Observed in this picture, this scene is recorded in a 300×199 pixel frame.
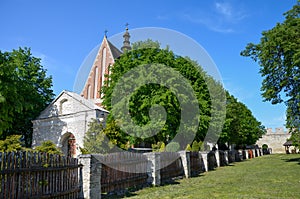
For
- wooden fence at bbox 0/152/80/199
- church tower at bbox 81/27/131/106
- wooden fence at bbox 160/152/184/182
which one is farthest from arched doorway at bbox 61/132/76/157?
wooden fence at bbox 0/152/80/199

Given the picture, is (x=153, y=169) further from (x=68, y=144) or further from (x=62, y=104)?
(x=62, y=104)

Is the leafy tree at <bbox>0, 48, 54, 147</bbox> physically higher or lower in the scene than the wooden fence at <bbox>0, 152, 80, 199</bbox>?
higher

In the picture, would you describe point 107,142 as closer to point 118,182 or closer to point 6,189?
point 118,182

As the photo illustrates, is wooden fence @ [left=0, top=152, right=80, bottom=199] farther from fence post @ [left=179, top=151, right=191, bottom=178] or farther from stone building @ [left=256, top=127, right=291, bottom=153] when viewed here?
stone building @ [left=256, top=127, right=291, bottom=153]

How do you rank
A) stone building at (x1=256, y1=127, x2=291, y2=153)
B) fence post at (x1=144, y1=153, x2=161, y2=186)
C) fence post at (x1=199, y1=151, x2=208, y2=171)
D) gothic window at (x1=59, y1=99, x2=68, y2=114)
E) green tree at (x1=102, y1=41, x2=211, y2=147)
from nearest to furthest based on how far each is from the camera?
Answer: fence post at (x1=144, y1=153, x2=161, y2=186) < green tree at (x1=102, y1=41, x2=211, y2=147) < fence post at (x1=199, y1=151, x2=208, y2=171) < gothic window at (x1=59, y1=99, x2=68, y2=114) < stone building at (x1=256, y1=127, x2=291, y2=153)

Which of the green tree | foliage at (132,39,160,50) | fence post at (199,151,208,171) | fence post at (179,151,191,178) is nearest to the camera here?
fence post at (179,151,191,178)

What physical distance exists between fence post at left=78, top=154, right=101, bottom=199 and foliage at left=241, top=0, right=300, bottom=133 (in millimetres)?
15388

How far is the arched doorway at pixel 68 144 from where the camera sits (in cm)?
2511

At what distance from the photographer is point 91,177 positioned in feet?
26.5

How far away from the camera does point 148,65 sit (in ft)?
58.7

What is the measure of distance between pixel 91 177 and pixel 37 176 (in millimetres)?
1834

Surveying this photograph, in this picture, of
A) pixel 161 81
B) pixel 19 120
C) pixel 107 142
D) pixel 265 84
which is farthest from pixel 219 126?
pixel 19 120

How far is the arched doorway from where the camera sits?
25109 mm

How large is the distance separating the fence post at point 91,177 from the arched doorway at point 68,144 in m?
17.6
